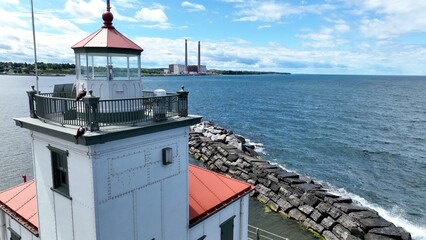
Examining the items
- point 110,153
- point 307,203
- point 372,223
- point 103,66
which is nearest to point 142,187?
point 110,153

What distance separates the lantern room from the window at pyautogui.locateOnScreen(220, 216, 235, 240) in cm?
637

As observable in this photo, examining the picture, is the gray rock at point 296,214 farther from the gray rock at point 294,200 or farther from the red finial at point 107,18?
the red finial at point 107,18

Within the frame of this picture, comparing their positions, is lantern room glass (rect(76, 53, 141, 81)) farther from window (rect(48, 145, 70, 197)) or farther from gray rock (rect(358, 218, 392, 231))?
gray rock (rect(358, 218, 392, 231))

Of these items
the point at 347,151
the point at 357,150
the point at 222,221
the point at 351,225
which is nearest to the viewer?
the point at 222,221

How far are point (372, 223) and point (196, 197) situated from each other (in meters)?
11.6

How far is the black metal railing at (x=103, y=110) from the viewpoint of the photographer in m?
7.87

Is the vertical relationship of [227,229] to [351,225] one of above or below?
above

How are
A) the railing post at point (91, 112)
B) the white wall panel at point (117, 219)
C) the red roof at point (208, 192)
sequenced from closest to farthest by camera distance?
the railing post at point (91, 112)
the white wall panel at point (117, 219)
the red roof at point (208, 192)

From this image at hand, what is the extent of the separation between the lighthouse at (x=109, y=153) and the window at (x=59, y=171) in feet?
0.09

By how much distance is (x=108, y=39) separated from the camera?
848 cm

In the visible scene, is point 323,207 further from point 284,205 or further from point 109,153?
point 109,153

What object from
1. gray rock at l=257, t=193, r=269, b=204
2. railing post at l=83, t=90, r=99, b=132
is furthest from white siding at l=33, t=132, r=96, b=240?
gray rock at l=257, t=193, r=269, b=204

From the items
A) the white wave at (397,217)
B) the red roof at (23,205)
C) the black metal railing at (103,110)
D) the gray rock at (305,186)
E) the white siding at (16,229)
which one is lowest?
the white wave at (397,217)

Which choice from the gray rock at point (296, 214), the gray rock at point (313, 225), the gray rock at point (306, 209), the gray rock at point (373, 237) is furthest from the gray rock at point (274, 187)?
the gray rock at point (373, 237)
